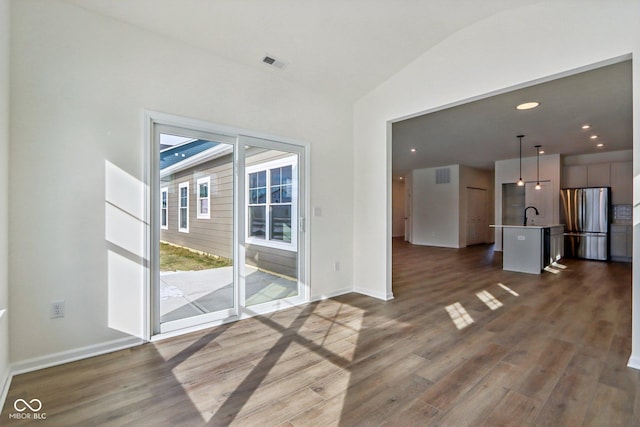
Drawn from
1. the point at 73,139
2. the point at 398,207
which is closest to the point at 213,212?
the point at 73,139

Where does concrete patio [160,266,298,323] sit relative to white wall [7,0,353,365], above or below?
below

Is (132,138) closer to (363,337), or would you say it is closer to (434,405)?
(363,337)

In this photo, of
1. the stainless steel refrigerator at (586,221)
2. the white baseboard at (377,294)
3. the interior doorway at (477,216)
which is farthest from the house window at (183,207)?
the interior doorway at (477,216)

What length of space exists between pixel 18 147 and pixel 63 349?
5.24 ft

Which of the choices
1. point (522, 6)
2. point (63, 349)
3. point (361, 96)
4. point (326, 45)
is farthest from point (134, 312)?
point (522, 6)

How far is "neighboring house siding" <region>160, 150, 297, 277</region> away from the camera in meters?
3.11

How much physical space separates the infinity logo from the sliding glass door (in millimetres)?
1010

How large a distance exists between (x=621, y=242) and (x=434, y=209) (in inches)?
186

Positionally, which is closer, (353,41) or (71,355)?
(71,355)

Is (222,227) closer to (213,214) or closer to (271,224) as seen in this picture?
(213,214)

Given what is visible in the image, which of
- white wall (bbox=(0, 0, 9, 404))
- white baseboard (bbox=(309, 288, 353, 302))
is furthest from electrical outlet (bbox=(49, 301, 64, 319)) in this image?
white baseboard (bbox=(309, 288, 353, 302))

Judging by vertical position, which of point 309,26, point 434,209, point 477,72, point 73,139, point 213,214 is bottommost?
point 213,214

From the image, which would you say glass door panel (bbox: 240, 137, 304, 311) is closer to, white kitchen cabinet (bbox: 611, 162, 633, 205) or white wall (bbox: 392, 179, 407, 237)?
white kitchen cabinet (bbox: 611, 162, 633, 205)

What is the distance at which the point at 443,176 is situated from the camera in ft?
34.3
